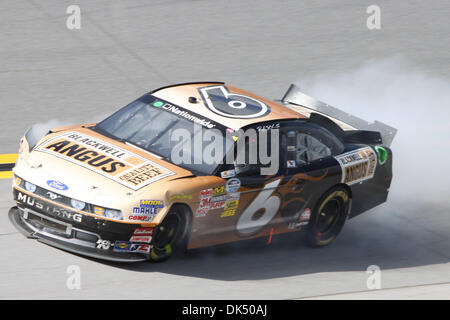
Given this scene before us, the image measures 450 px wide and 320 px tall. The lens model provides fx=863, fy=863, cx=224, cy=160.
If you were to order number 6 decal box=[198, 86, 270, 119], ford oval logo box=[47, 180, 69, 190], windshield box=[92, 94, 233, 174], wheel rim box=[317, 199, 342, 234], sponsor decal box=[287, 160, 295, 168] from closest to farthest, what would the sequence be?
ford oval logo box=[47, 180, 69, 190]
windshield box=[92, 94, 233, 174]
sponsor decal box=[287, 160, 295, 168]
number 6 decal box=[198, 86, 270, 119]
wheel rim box=[317, 199, 342, 234]

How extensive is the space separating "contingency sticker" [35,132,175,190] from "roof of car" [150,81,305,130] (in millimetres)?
961

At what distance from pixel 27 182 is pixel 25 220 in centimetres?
41

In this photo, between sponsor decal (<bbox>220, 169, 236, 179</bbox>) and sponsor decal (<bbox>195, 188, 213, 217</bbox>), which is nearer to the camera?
sponsor decal (<bbox>195, 188, 213, 217</bbox>)

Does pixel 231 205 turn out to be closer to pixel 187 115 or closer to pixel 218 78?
pixel 187 115

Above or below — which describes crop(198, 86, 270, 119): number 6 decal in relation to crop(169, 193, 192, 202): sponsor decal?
above

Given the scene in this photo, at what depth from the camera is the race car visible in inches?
306

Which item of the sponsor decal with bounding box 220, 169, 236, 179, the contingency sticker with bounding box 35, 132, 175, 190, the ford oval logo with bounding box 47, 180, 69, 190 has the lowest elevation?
the sponsor decal with bounding box 220, 169, 236, 179

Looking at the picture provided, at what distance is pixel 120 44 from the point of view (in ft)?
50.0

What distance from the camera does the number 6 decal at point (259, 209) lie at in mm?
8539

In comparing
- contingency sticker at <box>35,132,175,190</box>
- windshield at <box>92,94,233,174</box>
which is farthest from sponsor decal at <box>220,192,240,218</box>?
contingency sticker at <box>35,132,175,190</box>

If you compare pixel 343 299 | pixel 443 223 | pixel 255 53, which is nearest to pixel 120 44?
pixel 255 53

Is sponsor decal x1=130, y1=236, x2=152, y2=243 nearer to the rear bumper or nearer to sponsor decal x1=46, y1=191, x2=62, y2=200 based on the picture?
the rear bumper

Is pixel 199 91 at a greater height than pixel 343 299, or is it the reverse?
pixel 199 91
